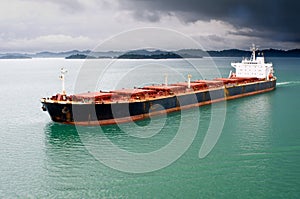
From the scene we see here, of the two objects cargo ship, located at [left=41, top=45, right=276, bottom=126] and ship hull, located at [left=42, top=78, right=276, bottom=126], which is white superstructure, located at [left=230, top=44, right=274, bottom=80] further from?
ship hull, located at [left=42, top=78, right=276, bottom=126]

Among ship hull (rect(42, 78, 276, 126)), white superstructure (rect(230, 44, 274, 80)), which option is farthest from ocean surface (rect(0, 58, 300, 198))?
white superstructure (rect(230, 44, 274, 80))

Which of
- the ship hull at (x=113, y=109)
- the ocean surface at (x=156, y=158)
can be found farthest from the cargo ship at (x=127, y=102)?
Result: the ocean surface at (x=156, y=158)

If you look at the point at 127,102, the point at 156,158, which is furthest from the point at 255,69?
the point at 156,158

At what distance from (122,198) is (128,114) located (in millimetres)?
13825

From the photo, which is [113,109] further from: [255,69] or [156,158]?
[255,69]

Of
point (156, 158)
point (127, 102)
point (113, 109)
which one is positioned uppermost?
point (127, 102)

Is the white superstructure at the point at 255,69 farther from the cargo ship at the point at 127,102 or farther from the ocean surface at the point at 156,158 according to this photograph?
the ocean surface at the point at 156,158

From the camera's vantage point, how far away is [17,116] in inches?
1280

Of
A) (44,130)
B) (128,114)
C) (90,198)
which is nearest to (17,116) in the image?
(44,130)

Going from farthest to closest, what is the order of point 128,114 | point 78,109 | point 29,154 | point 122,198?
point 128,114, point 78,109, point 29,154, point 122,198

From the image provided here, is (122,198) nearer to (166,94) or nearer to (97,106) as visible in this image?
(97,106)

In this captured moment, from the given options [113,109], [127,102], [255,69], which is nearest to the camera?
[113,109]

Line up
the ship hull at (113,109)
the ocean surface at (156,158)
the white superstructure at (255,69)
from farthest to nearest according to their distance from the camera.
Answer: the white superstructure at (255,69) < the ship hull at (113,109) < the ocean surface at (156,158)

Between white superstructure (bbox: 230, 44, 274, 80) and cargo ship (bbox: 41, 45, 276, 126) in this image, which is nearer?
cargo ship (bbox: 41, 45, 276, 126)
